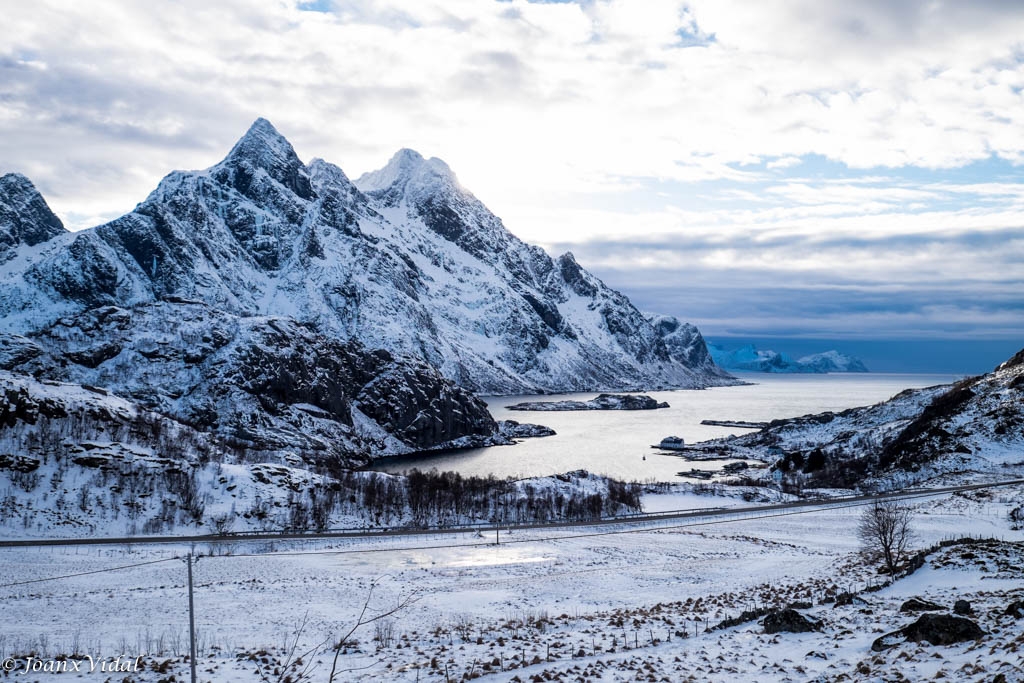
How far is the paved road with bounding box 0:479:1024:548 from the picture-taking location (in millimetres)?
60938

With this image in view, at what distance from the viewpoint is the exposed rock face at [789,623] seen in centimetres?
2520

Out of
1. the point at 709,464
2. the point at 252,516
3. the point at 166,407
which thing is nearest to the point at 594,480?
the point at 252,516

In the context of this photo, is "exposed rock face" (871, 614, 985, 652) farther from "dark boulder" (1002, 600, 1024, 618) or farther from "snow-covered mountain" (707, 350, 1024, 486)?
"snow-covered mountain" (707, 350, 1024, 486)

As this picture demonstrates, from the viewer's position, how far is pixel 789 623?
25.6 meters

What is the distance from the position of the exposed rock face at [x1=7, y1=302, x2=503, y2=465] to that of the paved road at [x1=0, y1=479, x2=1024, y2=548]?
82.0 metres

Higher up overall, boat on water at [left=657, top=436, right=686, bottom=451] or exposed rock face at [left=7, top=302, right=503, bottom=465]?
exposed rock face at [left=7, top=302, right=503, bottom=465]

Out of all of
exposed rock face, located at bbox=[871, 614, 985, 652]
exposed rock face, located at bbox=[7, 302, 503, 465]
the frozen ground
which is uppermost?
exposed rock face, located at bbox=[7, 302, 503, 465]

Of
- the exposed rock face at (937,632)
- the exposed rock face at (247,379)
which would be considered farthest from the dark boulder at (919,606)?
the exposed rock face at (247,379)

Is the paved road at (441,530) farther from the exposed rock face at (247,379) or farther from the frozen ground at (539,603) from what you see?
the exposed rock face at (247,379)

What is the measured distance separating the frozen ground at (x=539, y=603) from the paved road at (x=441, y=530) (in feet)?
10.8

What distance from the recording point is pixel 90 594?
42.5m

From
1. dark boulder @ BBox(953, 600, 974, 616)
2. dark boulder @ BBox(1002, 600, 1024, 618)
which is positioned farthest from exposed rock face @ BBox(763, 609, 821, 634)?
dark boulder @ BBox(1002, 600, 1024, 618)

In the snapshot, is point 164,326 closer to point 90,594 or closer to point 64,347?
point 64,347

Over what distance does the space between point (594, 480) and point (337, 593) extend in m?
56.9
